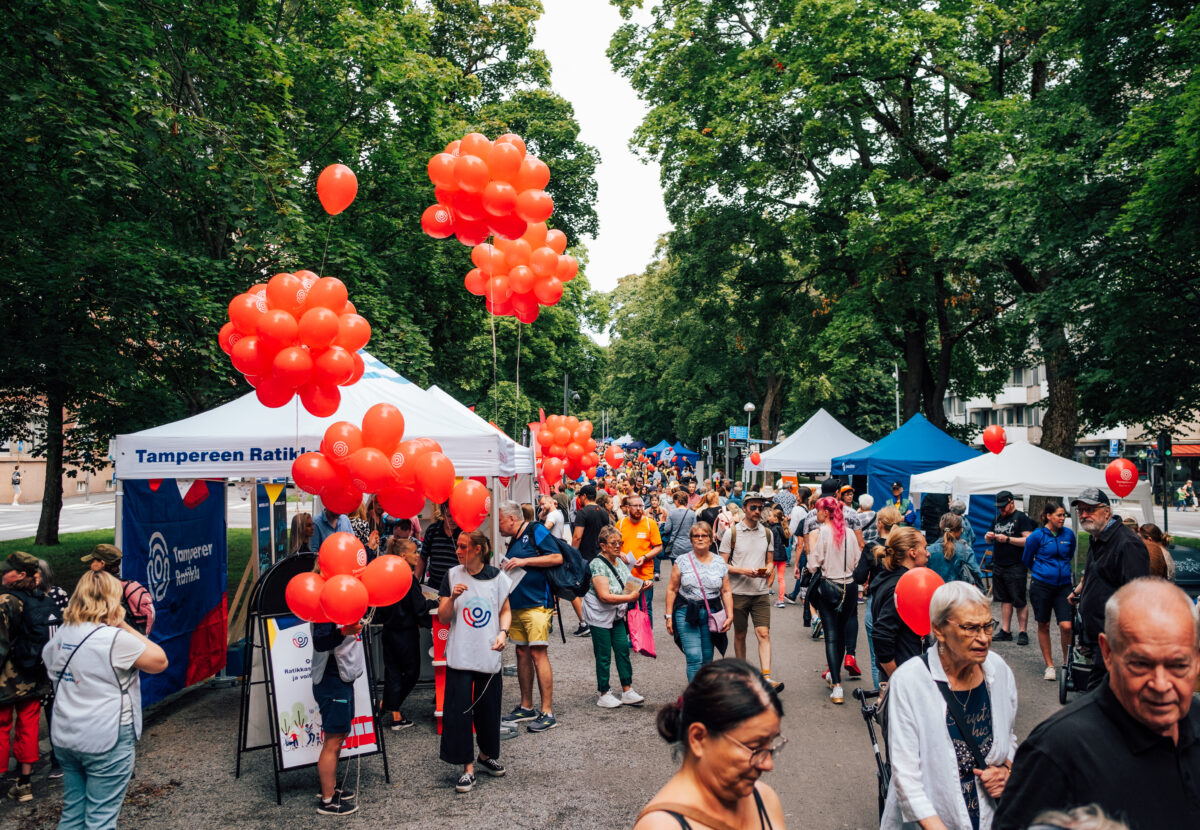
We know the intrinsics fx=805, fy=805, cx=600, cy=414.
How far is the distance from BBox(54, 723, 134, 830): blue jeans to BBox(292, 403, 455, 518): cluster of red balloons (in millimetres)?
1962

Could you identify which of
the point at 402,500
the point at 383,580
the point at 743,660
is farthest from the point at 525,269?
the point at 743,660

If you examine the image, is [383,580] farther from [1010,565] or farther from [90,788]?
[1010,565]

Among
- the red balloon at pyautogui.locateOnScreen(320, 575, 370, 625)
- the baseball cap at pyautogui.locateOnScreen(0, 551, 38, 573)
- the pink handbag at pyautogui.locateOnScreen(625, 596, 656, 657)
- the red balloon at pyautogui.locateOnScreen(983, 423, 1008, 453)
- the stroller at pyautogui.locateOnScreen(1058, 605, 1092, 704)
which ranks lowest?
the stroller at pyautogui.locateOnScreen(1058, 605, 1092, 704)

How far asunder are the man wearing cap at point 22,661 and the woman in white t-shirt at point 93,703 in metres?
1.75

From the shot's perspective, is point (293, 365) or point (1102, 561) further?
point (1102, 561)

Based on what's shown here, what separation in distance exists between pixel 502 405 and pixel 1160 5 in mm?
21010

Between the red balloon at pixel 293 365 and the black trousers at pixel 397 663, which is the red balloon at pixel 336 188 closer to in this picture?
the red balloon at pixel 293 365

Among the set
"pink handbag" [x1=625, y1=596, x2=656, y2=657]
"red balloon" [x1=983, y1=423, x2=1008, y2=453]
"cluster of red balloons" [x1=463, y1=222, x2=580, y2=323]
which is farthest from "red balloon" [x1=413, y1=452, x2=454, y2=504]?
"red balloon" [x1=983, y1=423, x2=1008, y2=453]

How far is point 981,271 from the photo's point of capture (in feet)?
58.1

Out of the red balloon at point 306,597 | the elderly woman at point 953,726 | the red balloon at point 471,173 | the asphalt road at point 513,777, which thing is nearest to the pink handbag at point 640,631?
the asphalt road at point 513,777

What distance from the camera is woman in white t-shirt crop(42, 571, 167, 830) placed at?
4078 mm

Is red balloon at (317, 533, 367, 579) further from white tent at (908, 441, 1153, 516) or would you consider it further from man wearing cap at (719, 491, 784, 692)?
white tent at (908, 441, 1153, 516)

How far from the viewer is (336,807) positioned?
209 inches

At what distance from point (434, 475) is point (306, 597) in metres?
1.15
